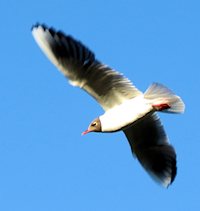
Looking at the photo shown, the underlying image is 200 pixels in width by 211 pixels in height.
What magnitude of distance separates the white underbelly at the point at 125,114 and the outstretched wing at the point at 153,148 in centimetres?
81

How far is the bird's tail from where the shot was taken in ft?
37.0

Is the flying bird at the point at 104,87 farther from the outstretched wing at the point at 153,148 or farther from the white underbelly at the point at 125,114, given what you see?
the outstretched wing at the point at 153,148

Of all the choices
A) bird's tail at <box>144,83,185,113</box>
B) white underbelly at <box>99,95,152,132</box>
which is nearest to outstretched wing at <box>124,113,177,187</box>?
white underbelly at <box>99,95,152,132</box>

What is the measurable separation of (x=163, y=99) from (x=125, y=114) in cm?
52

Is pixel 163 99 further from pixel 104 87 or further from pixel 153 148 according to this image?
pixel 153 148

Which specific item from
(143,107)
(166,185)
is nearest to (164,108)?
(143,107)

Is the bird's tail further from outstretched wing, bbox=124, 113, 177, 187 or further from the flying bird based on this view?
outstretched wing, bbox=124, 113, 177, 187

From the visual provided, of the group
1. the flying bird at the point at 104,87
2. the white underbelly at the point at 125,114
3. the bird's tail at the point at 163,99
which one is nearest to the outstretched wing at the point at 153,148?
the flying bird at the point at 104,87

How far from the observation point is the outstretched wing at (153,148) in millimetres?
12430

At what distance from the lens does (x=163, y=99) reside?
11289mm

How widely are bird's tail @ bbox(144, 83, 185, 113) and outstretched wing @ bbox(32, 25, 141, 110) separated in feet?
1.01

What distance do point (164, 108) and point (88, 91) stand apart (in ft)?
3.14

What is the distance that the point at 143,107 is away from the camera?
11.4 metres

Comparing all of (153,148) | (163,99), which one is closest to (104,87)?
(163,99)
